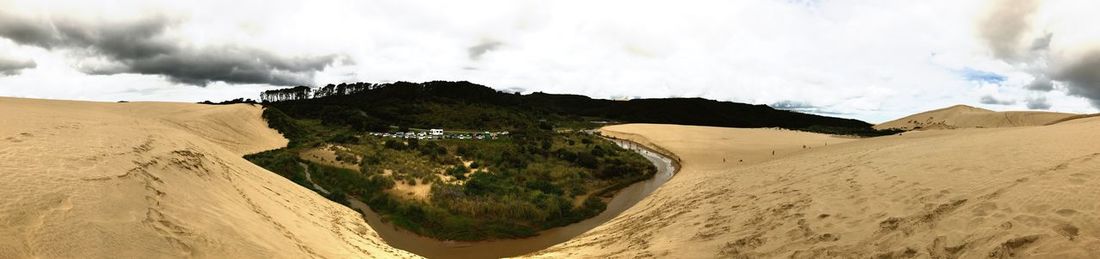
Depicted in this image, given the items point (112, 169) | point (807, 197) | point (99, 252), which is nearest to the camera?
point (99, 252)

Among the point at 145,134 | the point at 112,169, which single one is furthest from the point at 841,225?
the point at 145,134

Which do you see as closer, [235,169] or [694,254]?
[694,254]

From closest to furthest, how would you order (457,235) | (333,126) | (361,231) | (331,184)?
1. (361,231)
2. (457,235)
3. (331,184)
4. (333,126)

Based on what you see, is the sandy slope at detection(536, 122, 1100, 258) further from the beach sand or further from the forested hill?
the forested hill

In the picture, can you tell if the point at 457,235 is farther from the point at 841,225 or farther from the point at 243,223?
the point at 841,225

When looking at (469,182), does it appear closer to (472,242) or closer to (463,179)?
(463,179)

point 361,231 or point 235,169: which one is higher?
point 235,169

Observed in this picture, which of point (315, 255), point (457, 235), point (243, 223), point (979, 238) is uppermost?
point (979, 238)

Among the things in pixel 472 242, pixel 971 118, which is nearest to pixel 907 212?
pixel 472 242
